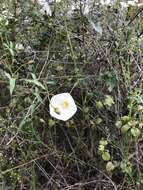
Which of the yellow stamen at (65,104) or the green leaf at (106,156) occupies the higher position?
the yellow stamen at (65,104)

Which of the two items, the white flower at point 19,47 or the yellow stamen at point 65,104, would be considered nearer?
the yellow stamen at point 65,104

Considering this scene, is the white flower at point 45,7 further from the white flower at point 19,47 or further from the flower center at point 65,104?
the flower center at point 65,104

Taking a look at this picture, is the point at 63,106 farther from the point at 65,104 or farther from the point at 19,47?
the point at 19,47

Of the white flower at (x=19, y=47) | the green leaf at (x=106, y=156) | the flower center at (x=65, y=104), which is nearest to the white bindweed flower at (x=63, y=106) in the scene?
the flower center at (x=65, y=104)

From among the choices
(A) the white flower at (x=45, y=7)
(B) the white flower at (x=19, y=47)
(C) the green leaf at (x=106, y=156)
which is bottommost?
(C) the green leaf at (x=106, y=156)

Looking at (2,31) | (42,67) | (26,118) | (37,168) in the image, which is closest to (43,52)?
(42,67)

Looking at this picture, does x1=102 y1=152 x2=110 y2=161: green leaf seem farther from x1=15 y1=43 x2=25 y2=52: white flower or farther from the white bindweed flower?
x1=15 y1=43 x2=25 y2=52: white flower

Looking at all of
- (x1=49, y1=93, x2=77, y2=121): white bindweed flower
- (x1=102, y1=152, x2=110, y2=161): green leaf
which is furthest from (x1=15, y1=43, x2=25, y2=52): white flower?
(x1=102, y1=152, x2=110, y2=161): green leaf

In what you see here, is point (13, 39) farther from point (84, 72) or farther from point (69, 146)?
point (69, 146)
